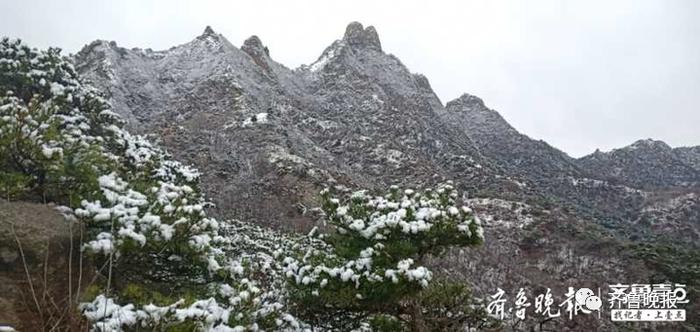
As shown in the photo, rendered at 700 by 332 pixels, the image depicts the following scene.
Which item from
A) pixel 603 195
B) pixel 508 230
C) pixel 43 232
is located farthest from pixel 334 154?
pixel 43 232

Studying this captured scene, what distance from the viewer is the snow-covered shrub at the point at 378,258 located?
5.82 m

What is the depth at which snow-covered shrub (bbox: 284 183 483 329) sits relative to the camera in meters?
5.82

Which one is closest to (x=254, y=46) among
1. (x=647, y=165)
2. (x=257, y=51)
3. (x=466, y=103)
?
(x=257, y=51)

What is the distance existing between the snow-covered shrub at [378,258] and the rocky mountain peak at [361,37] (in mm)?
39380

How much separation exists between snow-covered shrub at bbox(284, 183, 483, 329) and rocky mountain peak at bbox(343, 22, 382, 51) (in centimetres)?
3938

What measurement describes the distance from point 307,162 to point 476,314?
15.4 meters

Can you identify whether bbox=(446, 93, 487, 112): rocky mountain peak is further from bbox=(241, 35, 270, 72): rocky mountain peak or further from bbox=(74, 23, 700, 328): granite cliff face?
bbox=(241, 35, 270, 72): rocky mountain peak

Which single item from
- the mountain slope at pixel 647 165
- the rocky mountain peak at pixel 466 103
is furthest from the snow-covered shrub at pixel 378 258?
the rocky mountain peak at pixel 466 103

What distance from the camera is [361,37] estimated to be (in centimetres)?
4547

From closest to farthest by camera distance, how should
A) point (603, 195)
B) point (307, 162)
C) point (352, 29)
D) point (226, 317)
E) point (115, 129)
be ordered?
1. point (226, 317)
2. point (115, 129)
3. point (307, 162)
4. point (603, 195)
5. point (352, 29)

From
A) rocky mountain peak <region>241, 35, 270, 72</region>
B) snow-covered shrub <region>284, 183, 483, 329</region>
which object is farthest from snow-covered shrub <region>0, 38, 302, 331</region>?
rocky mountain peak <region>241, 35, 270, 72</region>

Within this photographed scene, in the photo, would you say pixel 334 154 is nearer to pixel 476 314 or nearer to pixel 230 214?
pixel 230 214

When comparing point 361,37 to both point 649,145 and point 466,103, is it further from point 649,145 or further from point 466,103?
point 649,145

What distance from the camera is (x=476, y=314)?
641 centimetres
